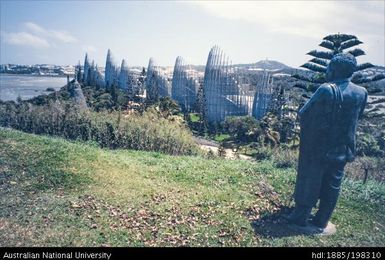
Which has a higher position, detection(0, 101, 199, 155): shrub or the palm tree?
the palm tree

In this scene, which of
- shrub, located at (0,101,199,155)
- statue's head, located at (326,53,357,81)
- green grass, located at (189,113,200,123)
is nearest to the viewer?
statue's head, located at (326,53,357,81)

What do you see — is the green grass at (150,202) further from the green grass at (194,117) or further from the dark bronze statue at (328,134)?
the green grass at (194,117)

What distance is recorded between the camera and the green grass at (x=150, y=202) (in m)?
6.26

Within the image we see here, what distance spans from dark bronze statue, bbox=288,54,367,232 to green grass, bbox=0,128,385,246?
2.53ft

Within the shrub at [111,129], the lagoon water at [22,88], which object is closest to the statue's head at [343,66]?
the shrub at [111,129]

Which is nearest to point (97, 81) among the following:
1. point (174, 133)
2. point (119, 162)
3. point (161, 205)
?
point (174, 133)

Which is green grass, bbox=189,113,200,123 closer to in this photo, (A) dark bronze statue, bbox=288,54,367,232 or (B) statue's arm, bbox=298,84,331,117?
(A) dark bronze statue, bbox=288,54,367,232

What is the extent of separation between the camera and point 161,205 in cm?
759

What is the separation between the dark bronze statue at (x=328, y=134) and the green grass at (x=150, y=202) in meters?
0.77

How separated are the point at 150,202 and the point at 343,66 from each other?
4610mm

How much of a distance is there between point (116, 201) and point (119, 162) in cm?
282

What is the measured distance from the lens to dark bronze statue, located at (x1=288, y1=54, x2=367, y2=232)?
20.1 ft

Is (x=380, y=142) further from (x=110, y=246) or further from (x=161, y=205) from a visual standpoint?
(x=110, y=246)

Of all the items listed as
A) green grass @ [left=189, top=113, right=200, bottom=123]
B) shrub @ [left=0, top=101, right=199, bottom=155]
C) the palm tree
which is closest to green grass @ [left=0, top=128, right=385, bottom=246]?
shrub @ [left=0, top=101, right=199, bottom=155]
